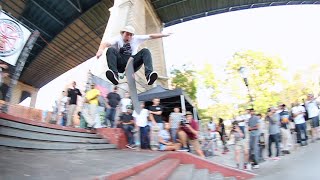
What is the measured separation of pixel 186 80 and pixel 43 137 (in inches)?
877

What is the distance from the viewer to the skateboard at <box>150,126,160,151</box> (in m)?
7.45

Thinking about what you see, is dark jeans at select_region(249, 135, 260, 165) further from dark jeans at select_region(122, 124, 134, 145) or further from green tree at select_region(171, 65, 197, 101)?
green tree at select_region(171, 65, 197, 101)

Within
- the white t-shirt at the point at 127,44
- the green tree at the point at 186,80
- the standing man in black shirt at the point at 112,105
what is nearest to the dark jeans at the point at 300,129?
the standing man in black shirt at the point at 112,105

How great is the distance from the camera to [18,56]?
4672 mm

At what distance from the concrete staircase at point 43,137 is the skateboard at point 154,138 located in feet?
5.05

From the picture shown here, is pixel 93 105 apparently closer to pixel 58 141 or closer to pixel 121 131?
pixel 121 131

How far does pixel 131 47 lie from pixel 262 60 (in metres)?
25.3

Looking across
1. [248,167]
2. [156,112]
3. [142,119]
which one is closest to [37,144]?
[142,119]

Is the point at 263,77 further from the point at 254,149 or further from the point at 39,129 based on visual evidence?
the point at 39,129

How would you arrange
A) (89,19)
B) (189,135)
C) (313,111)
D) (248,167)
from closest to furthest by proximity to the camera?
(189,135), (248,167), (313,111), (89,19)

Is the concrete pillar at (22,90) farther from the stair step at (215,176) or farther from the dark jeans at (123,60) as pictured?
the stair step at (215,176)

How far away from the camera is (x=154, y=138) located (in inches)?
304

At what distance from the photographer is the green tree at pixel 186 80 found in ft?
84.5

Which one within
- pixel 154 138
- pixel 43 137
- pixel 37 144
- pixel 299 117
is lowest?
pixel 37 144
